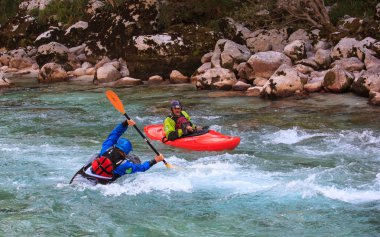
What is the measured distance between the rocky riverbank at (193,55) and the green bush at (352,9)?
3.46 feet

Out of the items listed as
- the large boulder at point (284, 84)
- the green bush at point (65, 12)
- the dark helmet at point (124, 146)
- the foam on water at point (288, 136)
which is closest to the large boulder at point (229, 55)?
the large boulder at point (284, 84)

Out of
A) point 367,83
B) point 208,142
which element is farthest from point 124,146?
point 367,83

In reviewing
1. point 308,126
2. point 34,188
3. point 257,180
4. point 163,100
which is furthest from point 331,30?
point 34,188

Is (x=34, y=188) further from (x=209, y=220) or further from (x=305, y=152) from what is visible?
(x=305, y=152)

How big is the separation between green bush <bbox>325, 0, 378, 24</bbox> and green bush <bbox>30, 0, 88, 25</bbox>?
1023cm

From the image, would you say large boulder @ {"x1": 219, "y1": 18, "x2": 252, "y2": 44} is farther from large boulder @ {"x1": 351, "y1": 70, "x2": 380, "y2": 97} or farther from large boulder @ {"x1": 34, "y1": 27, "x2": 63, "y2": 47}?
large boulder @ {"x1": 34, "y1": 27, "x2": 63, "y2": 47}

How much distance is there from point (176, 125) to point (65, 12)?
1562cm

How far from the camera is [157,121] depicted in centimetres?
1081

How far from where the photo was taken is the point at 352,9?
54.9 ft

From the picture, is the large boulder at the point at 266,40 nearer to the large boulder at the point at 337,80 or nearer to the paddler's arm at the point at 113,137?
the large boulder at the point at 337,80

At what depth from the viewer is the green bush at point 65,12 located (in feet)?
74.0

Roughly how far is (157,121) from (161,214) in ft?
16.7

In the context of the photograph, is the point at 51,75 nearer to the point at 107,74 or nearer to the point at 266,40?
the point at 107,74

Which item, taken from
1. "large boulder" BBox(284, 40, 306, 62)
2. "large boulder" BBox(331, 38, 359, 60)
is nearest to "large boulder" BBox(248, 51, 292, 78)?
"large boulder" BBox(284, 40, 306, 62)
